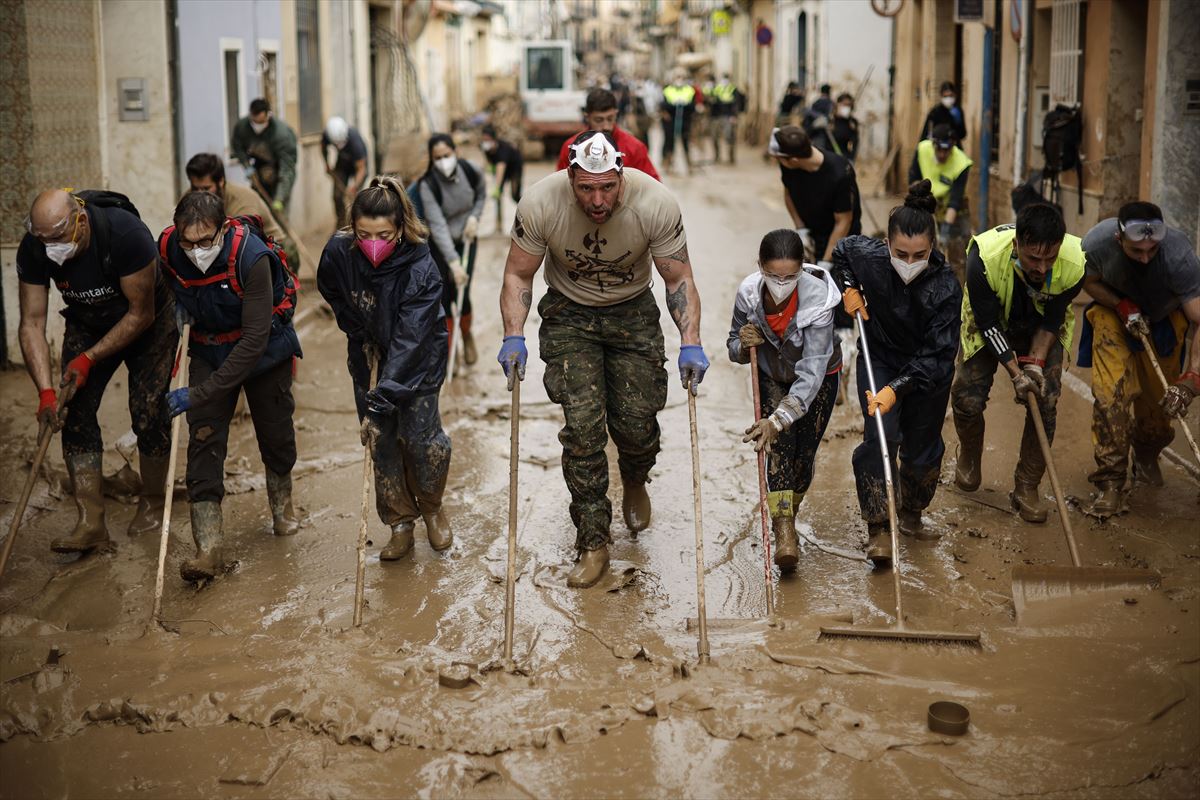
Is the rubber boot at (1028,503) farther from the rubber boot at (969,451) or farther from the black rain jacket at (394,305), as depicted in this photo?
the black rain jacket at (394,305)

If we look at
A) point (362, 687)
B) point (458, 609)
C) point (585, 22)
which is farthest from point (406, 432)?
point (585, 22)

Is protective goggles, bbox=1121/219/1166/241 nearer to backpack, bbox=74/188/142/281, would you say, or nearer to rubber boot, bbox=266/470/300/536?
rubber boot, bbox=266/470/300/536

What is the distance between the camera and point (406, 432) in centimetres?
618

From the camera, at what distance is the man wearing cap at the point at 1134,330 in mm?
6508

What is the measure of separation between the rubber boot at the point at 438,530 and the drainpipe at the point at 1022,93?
9.82 metres

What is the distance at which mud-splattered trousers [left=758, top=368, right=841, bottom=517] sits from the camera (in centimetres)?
602

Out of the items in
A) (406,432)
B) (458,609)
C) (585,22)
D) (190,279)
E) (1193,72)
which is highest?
(585,22)

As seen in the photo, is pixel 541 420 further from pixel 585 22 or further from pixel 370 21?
pixel 585 22

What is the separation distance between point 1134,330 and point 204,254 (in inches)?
169

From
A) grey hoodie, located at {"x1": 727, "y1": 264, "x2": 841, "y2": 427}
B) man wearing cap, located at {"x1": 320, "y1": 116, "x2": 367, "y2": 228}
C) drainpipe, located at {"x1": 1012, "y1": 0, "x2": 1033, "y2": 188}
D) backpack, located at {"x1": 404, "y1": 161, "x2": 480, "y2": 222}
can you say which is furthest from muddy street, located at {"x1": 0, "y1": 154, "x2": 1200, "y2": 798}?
drainpipe, located at {"x1": 1012, "y1": 0, "x2": 1033, "y2": 188}

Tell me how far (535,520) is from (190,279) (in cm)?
205

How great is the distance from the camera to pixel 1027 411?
22.1 feet

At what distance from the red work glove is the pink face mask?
1538 millimetres

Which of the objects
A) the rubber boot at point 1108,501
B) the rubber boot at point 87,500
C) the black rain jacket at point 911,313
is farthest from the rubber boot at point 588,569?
the rubber boot at point 1108,501
